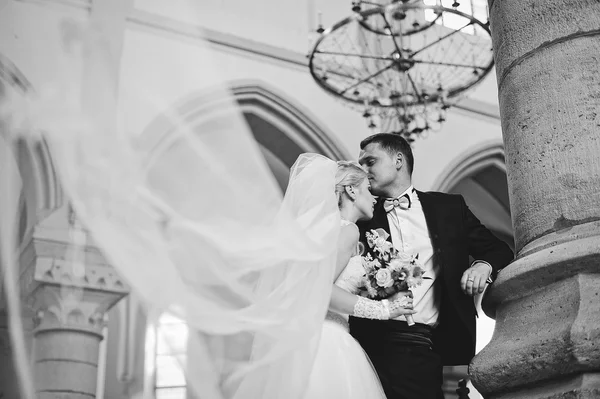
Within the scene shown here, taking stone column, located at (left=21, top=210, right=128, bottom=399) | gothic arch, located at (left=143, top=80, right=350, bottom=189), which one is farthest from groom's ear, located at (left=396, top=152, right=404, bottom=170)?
gothic arch, located at (left=143, top=80, right=350, bottom=189)

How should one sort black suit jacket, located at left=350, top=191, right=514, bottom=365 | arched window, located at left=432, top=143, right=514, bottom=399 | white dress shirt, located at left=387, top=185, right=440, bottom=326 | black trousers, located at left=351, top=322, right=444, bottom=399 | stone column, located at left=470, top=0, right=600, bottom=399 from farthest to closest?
arched window, located at left=432, top=143, right=514, bottom=399
white dress shirt, located at left=387, top=185, right=440, bottom=326
black suit jacket, located at left=350, top=191, right=514, bottom=365
black trousers, located at left=351, top=322, right=444, bottom=399
stone column, located at left=470, top=0, right=600, bottom=399

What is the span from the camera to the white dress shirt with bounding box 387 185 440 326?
3.63 m

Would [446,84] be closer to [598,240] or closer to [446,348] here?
[446,348]

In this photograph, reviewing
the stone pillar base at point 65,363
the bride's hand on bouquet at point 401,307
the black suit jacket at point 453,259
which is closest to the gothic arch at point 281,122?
the black suit jacket at point 453,259

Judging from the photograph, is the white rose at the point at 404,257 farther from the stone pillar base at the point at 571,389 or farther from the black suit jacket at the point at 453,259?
the stone pillar base at the point at 571,389

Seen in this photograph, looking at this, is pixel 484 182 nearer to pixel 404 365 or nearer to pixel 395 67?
pixel 395 67

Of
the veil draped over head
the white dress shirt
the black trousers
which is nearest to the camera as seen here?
the veil draped over head

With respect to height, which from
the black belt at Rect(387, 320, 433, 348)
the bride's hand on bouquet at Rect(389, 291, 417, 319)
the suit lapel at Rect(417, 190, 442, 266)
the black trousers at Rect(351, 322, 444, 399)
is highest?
the suit lapel at Rect(417, 190, 442, 266)

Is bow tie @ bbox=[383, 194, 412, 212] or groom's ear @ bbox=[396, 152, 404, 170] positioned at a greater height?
groom's ear @ bbox=[396, 152, 404, 170]

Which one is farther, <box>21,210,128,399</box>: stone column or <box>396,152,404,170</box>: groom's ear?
<box>396,152,404,170</box>: groom's ear

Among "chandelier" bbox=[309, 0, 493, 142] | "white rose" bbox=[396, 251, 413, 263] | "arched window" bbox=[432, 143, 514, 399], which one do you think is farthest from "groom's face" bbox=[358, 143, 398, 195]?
"arched window" bbox=[432, 143, 514, 399]

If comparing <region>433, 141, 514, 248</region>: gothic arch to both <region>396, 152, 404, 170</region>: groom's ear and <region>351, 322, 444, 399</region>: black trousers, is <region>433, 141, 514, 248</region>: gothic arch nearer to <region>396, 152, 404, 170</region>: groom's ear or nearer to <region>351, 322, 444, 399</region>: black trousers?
<region>396, 152, 404, 170</region>: groom's ear

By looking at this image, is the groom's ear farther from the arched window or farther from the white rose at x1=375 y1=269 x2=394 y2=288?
the arched window

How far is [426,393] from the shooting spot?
11.1 feet
